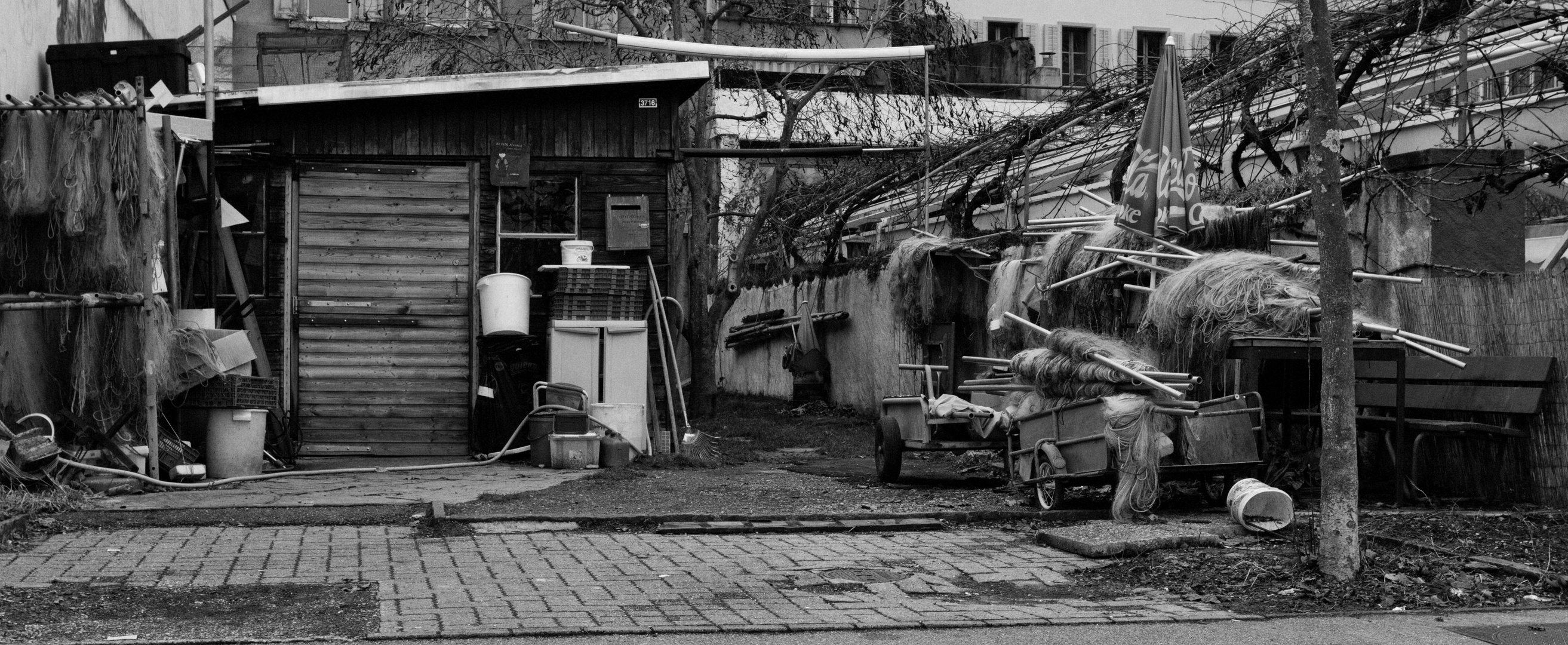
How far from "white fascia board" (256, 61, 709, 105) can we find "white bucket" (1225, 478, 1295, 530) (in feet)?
23.9

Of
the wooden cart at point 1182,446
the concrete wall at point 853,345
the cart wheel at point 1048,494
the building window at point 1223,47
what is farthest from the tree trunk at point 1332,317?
the concrete wall at point 853,345

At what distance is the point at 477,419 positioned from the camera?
13609mm

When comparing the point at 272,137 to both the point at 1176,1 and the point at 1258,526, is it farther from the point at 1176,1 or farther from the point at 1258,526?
the point at 1176,1

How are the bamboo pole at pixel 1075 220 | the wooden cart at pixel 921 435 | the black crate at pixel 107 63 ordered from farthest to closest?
1. the bamboo pole at pixel 1075 220
2. the black crate at pixel 107 63
3. the wooden cart at pixel 921 435

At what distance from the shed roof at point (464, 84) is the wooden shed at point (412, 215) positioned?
2cm

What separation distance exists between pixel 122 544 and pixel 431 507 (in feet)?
6.22

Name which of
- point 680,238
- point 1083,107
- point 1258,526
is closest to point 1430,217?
point 1258,526

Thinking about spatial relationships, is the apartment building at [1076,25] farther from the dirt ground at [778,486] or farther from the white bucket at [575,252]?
the white bucket at [575,252]

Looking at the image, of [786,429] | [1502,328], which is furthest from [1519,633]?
[786,429]

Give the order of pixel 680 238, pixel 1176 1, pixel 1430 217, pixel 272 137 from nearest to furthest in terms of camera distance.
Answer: pixel 1430 217 → pixel 272 137 → pixel 680 238 → pixel 1176 1

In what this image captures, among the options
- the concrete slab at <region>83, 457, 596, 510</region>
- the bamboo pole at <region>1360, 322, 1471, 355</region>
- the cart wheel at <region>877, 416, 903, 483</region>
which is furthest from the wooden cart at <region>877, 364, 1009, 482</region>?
the bamboo pole at <region>1360, 322, 1471, 355</region>

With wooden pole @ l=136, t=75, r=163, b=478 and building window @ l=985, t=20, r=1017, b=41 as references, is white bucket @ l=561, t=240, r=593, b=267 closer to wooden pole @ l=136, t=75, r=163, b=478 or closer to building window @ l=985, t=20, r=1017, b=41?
wooden pole @ l=136, t=75, r=163, b=478

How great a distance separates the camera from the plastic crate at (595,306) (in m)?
13.5

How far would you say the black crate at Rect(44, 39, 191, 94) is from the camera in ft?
40.9
